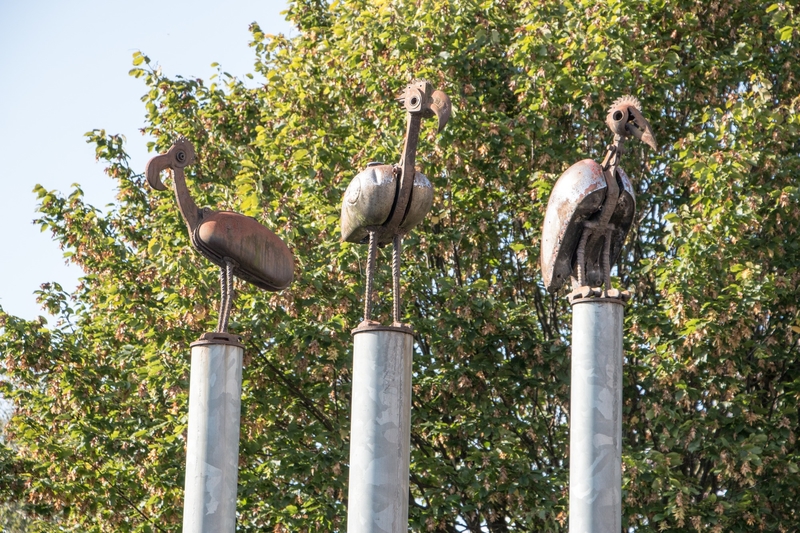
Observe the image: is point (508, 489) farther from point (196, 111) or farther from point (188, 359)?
point (196, 111)

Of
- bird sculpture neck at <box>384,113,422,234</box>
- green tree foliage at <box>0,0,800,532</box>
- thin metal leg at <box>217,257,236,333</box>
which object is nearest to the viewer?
bird sculpture neck at <box>384,113,422,234</box>

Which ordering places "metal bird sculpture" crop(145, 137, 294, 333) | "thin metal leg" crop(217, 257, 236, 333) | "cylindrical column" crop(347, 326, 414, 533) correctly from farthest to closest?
"metal bird sculpture" crop(145, 137, 294, 333), "thin metal leg" crop(217, 257, 236, 333), "cylindrical column" crop(347, 326, 414, 533)

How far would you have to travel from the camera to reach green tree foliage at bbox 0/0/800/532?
14.5 metres

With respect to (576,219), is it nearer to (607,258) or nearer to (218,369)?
(607,258)

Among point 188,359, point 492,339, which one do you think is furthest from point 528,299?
point 188,359

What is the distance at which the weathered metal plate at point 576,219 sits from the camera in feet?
28.8

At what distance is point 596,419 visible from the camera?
846 centimetres

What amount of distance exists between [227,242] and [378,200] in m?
1.41

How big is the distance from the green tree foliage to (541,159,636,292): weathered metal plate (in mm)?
5384

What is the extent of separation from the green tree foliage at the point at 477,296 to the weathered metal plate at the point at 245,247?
4.11 m

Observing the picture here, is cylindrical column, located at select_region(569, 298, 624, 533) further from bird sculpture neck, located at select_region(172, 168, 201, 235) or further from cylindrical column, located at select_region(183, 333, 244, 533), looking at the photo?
bird sculpture neck, located at select_region(172, 168, 201, 235)

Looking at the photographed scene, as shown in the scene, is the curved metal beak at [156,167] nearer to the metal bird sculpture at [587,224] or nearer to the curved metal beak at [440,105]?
the curved metal beak at [440,105]

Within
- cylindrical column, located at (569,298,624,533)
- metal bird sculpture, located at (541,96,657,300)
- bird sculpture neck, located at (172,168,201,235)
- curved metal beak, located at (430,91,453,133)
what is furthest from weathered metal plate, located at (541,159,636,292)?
bird sculpture neck, located at (172,168,201,235)

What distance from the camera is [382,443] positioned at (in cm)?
905
